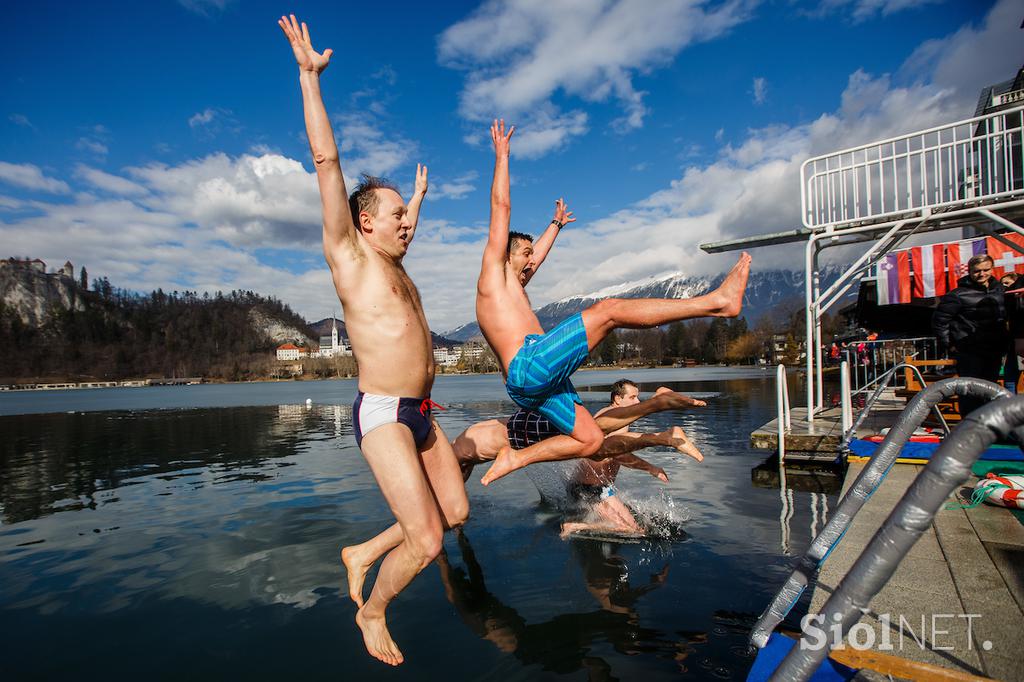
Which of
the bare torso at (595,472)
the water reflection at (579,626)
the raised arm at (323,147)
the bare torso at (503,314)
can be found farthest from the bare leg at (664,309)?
the bare torso at (595,472)

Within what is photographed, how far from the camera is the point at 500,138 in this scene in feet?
16.9

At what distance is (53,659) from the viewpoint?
4.04 m

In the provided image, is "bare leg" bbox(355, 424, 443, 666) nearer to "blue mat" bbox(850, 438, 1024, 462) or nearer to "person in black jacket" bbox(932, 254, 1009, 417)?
"blue mat" bbox(850, 438, 1024, 462)

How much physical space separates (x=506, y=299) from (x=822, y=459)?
810 centimetres

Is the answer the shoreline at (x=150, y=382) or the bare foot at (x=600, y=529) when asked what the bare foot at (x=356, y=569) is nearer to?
the bare foot at (x=600, y=529)

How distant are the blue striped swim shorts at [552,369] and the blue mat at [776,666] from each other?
2103 millimetres

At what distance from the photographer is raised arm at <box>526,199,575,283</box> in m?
6.28

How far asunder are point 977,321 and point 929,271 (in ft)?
21.2

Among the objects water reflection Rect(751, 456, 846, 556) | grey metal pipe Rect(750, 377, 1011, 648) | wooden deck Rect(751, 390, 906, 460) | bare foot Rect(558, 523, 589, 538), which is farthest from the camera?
wooden deck Rect(751, 390, 906, 460)

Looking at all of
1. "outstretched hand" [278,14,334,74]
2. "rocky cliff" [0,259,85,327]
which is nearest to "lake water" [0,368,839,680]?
"outstretched hand" [278,14,334,74]

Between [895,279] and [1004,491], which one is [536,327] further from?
[895,279]

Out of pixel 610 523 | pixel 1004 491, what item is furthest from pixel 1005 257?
pixel 610 523

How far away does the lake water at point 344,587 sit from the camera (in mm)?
3809

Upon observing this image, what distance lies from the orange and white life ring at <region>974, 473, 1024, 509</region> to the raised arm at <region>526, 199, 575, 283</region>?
16.1ft
